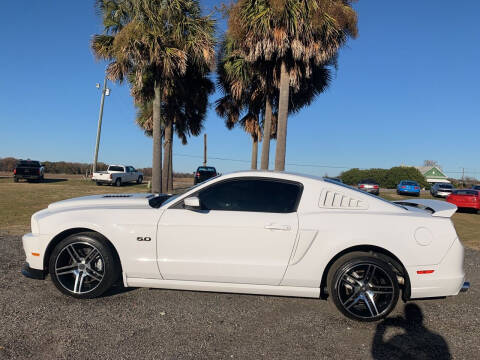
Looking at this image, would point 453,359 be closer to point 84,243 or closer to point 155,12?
point 84,243

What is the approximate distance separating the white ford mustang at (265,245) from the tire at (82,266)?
0.01 meters

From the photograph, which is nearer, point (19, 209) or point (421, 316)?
point (421, 316)

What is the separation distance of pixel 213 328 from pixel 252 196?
1.35 metres

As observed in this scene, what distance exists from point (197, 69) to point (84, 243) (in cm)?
1279

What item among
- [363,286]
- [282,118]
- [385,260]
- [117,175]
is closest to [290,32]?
[282,118]

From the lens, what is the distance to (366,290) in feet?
10.4

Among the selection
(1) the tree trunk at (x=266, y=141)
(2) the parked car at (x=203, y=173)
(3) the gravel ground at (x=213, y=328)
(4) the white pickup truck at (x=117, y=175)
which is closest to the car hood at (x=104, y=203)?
(3) the gravel ground at (x=213, y=328)

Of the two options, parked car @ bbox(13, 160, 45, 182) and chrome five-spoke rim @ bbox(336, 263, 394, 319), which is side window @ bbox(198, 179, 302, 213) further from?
parked car @ bbox(13, 160, 45, 182)

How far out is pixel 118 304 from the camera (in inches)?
132

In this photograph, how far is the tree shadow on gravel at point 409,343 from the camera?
2.61m

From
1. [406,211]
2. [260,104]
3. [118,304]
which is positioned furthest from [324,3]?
[118,304]

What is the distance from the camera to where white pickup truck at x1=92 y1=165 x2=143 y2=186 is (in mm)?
24344

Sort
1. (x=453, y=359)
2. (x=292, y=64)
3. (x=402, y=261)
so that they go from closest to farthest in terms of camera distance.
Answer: (x=453, y=359), (x=402, y=261), (x=292, y=64)

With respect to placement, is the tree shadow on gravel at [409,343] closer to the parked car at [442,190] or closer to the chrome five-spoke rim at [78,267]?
the chrome five-spoke rim at [78,267]
